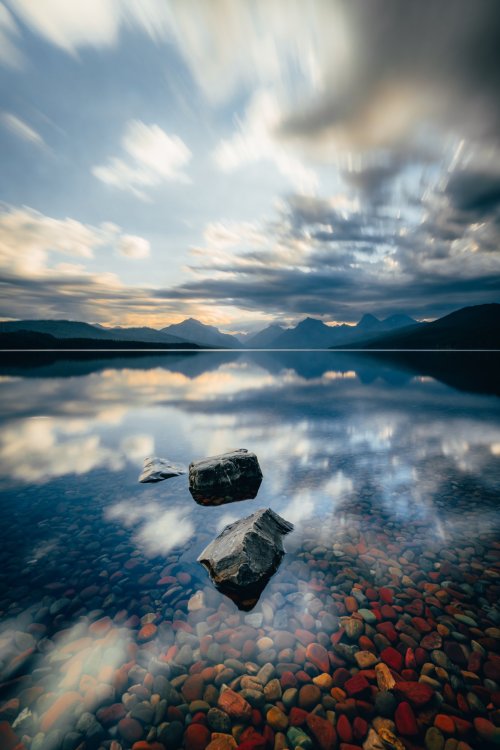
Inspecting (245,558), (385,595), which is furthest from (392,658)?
(245,558)

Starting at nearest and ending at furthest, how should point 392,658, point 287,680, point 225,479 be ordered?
point 287,680 < point 392,658 < point 225,479

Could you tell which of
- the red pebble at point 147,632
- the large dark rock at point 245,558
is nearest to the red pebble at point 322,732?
the large dark rock at point 245,558

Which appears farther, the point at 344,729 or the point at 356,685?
the point at 356,685

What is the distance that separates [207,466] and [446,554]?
737 cm

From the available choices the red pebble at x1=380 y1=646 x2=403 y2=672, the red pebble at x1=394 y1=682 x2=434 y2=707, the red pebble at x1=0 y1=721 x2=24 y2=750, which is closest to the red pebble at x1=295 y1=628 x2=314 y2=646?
the red pebble at x1=380 y1=646 x2=403 y2=672

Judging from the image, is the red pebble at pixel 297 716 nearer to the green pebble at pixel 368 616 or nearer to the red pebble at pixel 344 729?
the red pebble at pixel 344 729

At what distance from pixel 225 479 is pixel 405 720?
761cm

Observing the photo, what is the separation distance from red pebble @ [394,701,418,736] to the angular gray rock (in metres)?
3.01

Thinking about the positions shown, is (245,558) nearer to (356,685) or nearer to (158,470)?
(356,685)

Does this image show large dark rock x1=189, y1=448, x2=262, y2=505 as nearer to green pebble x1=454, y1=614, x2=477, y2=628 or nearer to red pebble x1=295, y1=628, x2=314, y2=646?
red pebble x1=295, y1=628, x2=314, y2=646

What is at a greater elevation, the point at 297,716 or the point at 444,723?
the point at 444,723

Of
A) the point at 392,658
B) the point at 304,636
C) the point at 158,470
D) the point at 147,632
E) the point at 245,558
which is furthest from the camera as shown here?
the point at 158,470

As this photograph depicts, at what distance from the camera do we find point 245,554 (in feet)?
22.4

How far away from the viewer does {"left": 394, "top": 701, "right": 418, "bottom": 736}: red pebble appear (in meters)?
4.10
